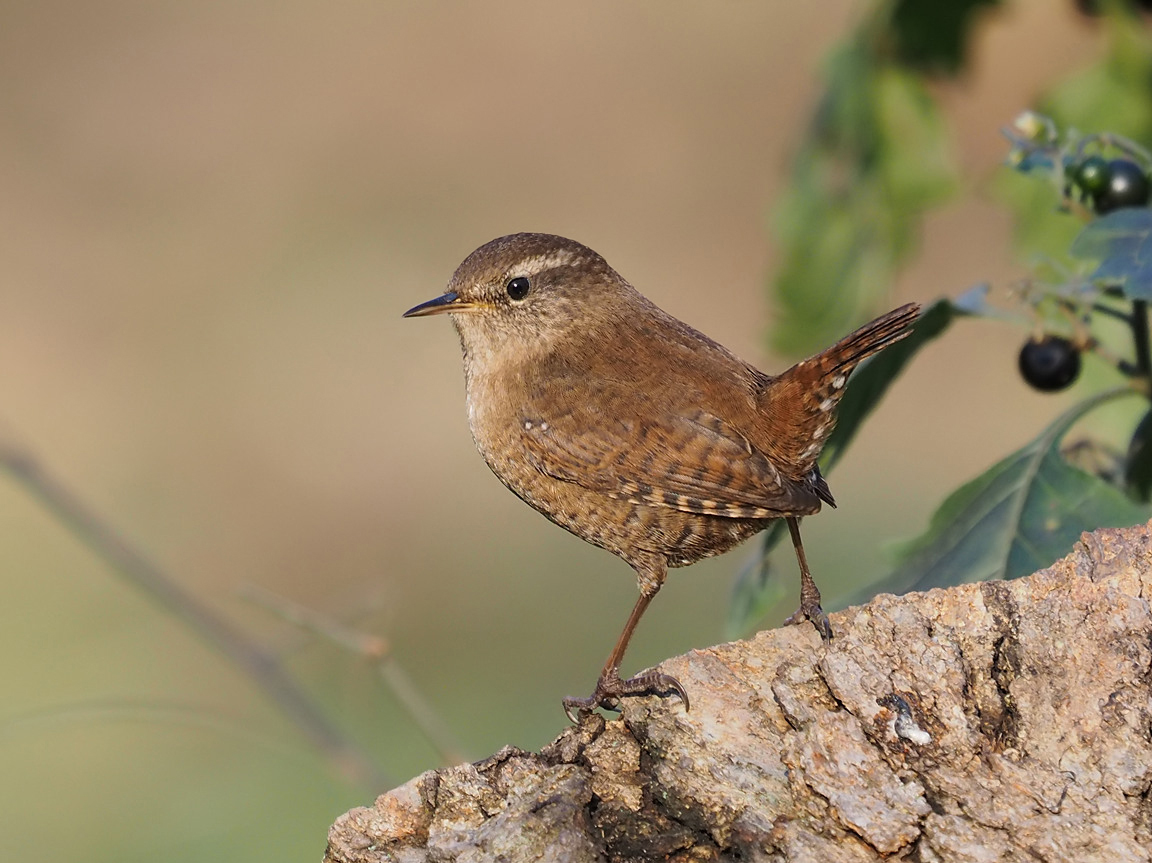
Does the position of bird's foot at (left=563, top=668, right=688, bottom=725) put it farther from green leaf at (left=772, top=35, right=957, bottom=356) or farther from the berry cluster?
the berry cluster

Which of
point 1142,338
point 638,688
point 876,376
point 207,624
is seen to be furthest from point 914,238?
point 207,624

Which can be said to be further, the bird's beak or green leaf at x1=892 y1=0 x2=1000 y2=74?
the bird's beak

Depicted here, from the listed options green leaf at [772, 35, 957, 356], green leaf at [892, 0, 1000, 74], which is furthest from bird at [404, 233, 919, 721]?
green leaf at [892, 0, 1000, 74]

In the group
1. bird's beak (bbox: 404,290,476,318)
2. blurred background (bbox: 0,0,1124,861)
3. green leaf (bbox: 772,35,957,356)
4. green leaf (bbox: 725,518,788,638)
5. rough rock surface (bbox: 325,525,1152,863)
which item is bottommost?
rough rock surface (bbox: 325,525,1152,863)

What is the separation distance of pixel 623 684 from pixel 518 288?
1.46 metres

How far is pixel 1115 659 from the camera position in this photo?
2.24 metres

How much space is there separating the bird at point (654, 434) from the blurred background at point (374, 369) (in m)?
2.33

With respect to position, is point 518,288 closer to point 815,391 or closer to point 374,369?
point 815,391

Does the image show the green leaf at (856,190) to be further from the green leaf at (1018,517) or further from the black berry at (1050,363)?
the green leaf at (1018,517)

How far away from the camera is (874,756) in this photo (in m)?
2.13

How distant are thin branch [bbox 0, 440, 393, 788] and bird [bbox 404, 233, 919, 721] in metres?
0.56

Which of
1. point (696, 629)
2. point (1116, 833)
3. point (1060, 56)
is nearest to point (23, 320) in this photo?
point (696, 629)

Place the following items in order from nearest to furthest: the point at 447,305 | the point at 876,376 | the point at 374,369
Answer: the point at 876,376, the point at 447,305, the point at 374,369

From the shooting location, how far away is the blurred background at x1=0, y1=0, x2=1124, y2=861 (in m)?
6.88
